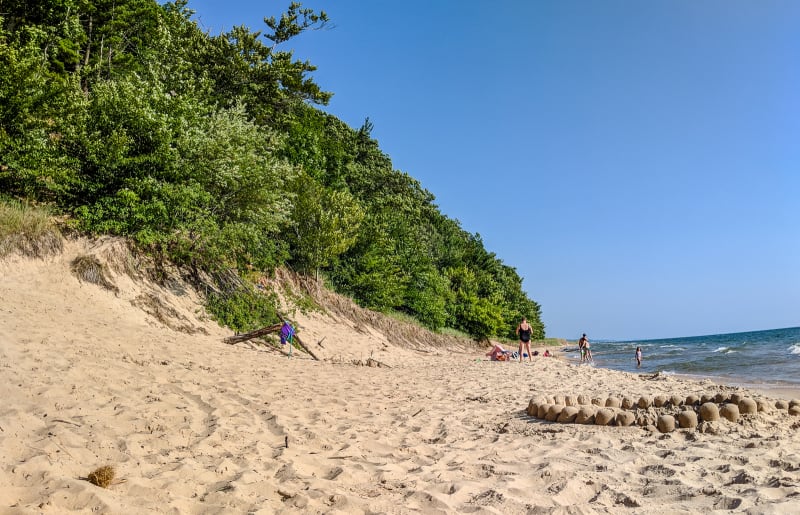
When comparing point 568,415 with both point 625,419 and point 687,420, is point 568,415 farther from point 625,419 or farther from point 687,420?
point 687,420

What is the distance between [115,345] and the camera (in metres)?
7.75

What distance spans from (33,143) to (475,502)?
1264 centimetres

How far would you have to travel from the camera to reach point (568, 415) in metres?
6.15

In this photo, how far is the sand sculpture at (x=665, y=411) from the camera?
18.3ft

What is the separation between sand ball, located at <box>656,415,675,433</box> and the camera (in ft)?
17.8

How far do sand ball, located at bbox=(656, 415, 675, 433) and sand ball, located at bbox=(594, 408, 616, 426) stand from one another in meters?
0.53

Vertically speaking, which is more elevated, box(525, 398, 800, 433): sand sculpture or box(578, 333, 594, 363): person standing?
box(525, 398, 800, 433): sand sculpture

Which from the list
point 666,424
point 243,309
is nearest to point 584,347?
point 243,309

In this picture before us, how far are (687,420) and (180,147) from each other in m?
13.7

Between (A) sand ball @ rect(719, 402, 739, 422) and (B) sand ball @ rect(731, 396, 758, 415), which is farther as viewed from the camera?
(B) sand ball @ rect(731, 396, 758, 415)

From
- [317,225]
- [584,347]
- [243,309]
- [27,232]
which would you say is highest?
[317,225]

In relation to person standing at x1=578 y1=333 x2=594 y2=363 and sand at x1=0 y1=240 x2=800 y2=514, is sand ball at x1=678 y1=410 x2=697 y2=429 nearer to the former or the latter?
sand at x1=0 y1=240 x2=800 y2=514

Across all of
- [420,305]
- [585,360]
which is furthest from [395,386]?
[420,305]

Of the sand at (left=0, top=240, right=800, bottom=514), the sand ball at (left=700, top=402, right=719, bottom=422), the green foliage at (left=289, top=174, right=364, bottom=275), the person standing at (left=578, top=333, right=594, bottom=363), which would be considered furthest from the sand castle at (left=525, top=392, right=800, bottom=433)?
the person standing at (left=578, top=333, right=594, bottom=363)
